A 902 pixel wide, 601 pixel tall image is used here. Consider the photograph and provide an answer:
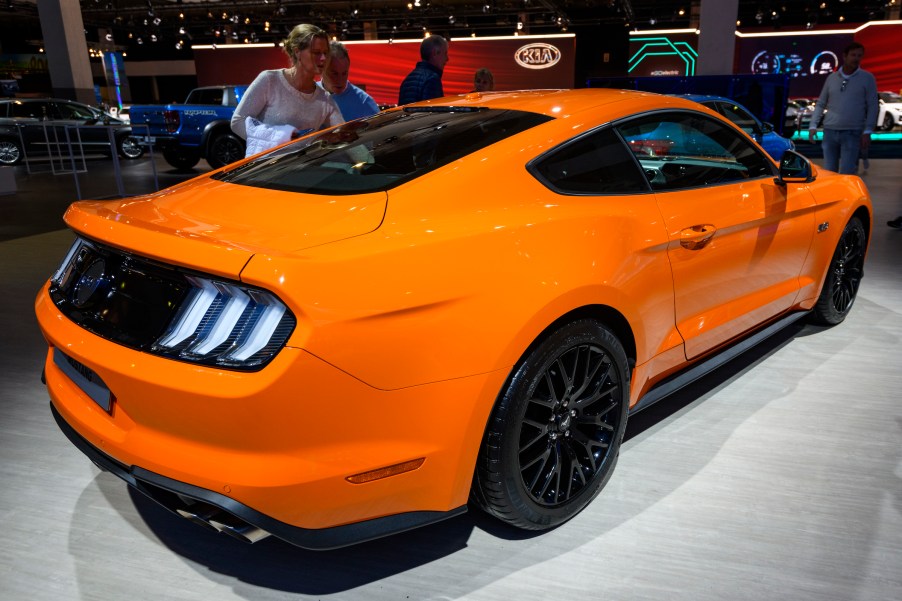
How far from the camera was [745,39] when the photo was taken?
2142 cm

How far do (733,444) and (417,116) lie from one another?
1735mm

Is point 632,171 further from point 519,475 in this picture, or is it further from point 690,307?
point 519,475

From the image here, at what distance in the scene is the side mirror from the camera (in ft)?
9.45

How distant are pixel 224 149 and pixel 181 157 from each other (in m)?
1.36

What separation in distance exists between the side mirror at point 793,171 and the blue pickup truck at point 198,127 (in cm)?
1061

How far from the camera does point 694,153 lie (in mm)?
2904

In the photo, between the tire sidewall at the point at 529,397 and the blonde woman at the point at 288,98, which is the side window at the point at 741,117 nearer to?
the blonde woman at the point at 288,98

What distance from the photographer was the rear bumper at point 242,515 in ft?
4.95

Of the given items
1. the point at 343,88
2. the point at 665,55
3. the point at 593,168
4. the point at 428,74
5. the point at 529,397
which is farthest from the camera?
the point at 665,55

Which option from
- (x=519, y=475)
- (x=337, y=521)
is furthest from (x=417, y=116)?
(x=337, y=521)

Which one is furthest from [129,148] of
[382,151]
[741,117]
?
[382,151]

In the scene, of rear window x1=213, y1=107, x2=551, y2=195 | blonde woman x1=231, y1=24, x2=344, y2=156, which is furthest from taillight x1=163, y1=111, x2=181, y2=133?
rear window x1=213, y1=107, x2=551, y2=195

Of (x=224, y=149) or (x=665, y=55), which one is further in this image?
(x=665, y=55)

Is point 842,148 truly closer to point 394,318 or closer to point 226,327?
point 394,318
